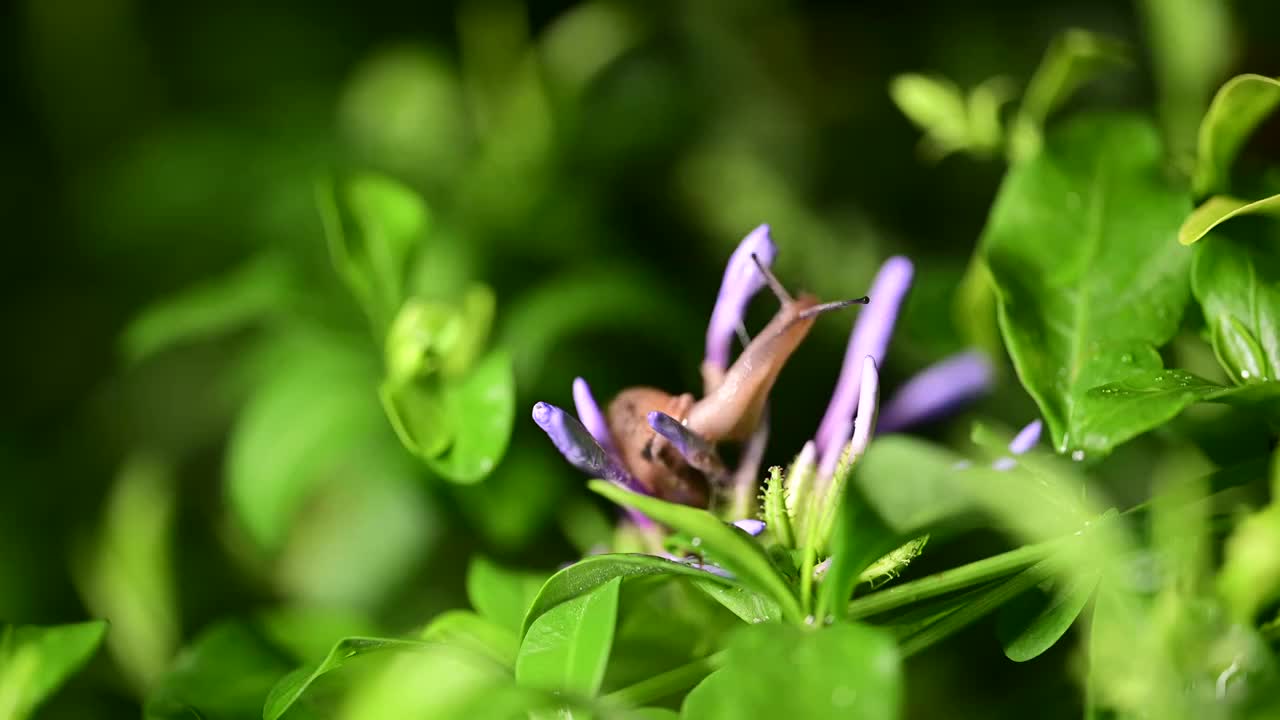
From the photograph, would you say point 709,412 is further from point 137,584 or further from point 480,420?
point 137,584

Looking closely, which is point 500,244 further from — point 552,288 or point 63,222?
point 63,222

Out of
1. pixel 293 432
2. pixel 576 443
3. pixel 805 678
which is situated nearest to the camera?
pixel 805 678

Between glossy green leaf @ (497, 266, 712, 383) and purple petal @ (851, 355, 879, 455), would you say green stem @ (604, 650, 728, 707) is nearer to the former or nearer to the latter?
purple petal @ (851, 355, 879, 455)

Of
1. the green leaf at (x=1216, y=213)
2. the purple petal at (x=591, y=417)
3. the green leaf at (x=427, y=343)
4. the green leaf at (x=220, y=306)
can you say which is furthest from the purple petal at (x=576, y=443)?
the green leaf at (x=220, y=306)

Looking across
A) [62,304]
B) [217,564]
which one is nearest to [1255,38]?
[217,564]

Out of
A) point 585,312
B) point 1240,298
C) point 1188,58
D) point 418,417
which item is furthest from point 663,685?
point 1188,58
